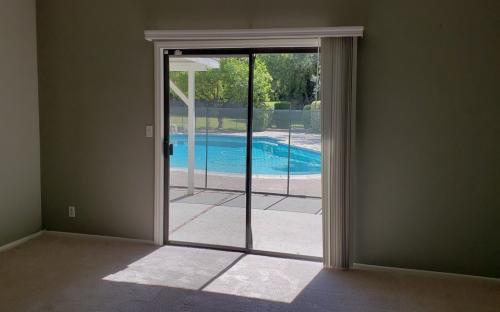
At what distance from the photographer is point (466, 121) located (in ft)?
11.7

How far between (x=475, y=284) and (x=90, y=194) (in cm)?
360

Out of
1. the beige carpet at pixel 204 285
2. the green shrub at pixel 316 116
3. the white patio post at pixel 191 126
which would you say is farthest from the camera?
the white patio post at pixel 191 126

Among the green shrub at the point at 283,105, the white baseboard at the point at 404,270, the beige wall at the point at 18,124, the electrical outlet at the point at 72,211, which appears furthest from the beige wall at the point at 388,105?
the green shrub at the point at 283,105

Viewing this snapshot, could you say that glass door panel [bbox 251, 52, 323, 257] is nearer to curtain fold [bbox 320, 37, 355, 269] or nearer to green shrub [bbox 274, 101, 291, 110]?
green shrub [bbox 274, 101, 291, 110]

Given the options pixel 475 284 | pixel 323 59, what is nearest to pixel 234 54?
pixel 323 59

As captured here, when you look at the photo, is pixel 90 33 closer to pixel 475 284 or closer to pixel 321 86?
pixel 321 86

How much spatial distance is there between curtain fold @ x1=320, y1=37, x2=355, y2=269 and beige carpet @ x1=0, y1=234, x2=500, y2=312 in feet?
0.94

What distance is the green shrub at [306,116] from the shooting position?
4.02 metres

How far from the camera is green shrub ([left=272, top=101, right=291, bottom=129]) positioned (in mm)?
4066

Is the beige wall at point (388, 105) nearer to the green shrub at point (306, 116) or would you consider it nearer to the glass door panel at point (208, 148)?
the glass door panel at point (208, 148)

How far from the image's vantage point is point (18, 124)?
433 cm

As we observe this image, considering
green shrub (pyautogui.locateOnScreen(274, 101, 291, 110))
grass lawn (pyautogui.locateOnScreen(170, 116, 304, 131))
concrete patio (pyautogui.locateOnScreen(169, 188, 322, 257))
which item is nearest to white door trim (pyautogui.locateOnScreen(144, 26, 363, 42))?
green shrub (pyautogui.locateOnScreen(274, 101, 291, 110))

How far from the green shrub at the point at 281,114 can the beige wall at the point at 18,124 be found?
2.46m

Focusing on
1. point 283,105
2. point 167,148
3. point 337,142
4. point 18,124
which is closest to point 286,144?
point 283,105
